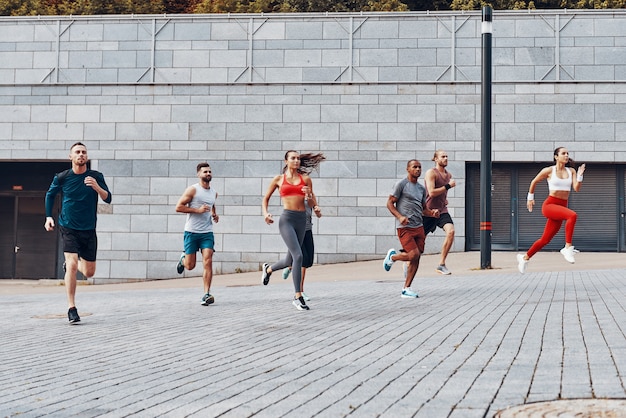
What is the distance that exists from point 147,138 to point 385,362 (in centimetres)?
1729

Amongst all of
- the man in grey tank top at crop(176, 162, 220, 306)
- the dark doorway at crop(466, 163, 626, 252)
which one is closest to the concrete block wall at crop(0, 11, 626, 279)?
the dark doorway at crop(466, 163, 626, 252)

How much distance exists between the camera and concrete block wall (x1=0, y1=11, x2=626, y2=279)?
2148 centimetres

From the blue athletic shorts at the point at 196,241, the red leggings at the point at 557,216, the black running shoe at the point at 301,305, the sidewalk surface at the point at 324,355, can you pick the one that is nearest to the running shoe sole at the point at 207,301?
the sidewalk surface at the point at 324,355

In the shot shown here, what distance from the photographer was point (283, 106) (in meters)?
22.2

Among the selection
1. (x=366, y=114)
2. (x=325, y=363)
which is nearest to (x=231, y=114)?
(x=366, y=114)

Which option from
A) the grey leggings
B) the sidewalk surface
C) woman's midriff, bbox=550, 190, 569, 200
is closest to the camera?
the sidewalk surface

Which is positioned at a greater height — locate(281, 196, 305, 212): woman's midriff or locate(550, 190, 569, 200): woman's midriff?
locate(550, 190, 569, 200): woman's midriff

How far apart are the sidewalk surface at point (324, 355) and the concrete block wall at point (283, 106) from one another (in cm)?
958

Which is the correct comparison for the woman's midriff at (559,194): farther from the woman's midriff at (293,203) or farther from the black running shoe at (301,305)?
the black running shoe at (301,305)

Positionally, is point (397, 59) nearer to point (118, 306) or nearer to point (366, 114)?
point (366, 114)

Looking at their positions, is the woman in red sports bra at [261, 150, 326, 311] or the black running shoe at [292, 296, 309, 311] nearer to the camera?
the black running shoe at [292, 296, 309, 311]

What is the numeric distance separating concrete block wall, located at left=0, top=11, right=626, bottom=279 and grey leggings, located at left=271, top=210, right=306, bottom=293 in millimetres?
11159

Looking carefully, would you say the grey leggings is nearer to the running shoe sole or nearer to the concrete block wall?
the running shoe sole

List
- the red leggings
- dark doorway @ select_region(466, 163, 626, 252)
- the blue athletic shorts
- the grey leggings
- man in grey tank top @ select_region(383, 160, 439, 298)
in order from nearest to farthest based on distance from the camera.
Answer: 1. the grey leggings
2. man in grey tank top @ select_region(383, 160, 439, 298)
3. the blue athletic shorts
4. the red leggings
5. dark doorway @ select_region(466, 163, 626, 252)
